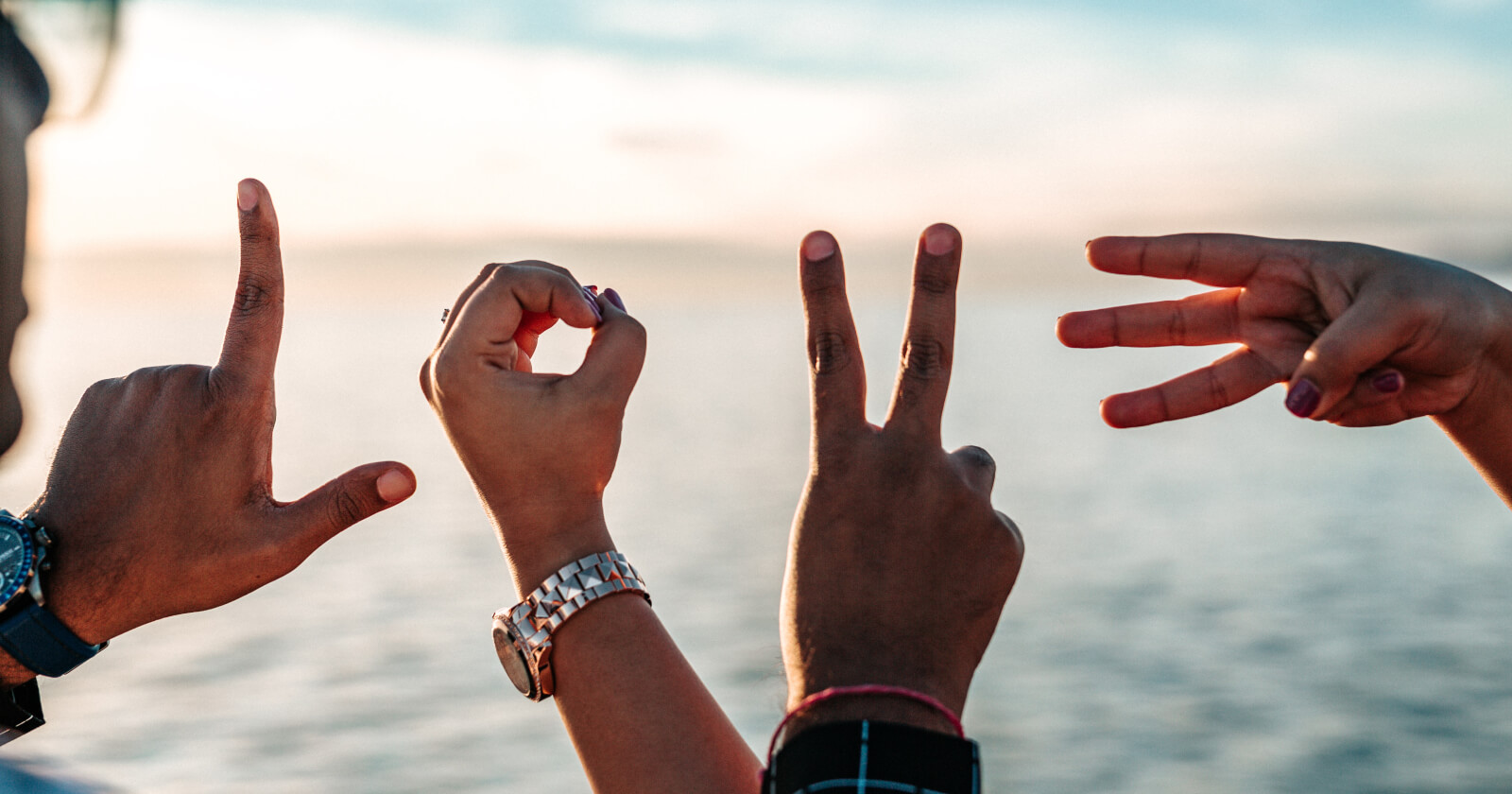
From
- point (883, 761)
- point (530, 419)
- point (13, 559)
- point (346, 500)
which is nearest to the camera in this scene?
point (883, 761)

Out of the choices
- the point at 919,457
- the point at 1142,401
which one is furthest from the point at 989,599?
the point at 1142,401

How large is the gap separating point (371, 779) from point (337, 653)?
7.49ft

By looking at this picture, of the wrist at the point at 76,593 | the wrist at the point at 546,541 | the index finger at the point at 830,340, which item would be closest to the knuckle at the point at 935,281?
the index finger at the point at 830,340

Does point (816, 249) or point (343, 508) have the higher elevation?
point (816, 249)

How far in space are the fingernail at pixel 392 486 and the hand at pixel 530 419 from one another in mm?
222

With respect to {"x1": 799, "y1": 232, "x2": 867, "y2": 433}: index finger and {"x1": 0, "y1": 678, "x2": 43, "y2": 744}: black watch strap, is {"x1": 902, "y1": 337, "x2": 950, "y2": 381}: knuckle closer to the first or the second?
{"x1": 799, "y1": 232, "x2": 867, "y2": 433}: index finger

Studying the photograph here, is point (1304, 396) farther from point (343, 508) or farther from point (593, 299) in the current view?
point (343, 508)

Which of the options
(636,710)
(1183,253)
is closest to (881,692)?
(636,710)

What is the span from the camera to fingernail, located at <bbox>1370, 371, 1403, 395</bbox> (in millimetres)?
1590

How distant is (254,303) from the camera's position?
184 centimetres

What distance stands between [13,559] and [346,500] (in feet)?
1.57

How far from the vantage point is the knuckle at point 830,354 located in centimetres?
147

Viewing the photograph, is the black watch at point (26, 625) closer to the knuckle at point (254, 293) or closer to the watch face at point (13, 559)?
the watch face at point (13, 559)

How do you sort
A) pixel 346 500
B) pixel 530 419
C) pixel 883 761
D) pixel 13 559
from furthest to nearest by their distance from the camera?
pixel 346 500 < pixel 13 559 < pixel 530 419 < pixel 883 761
